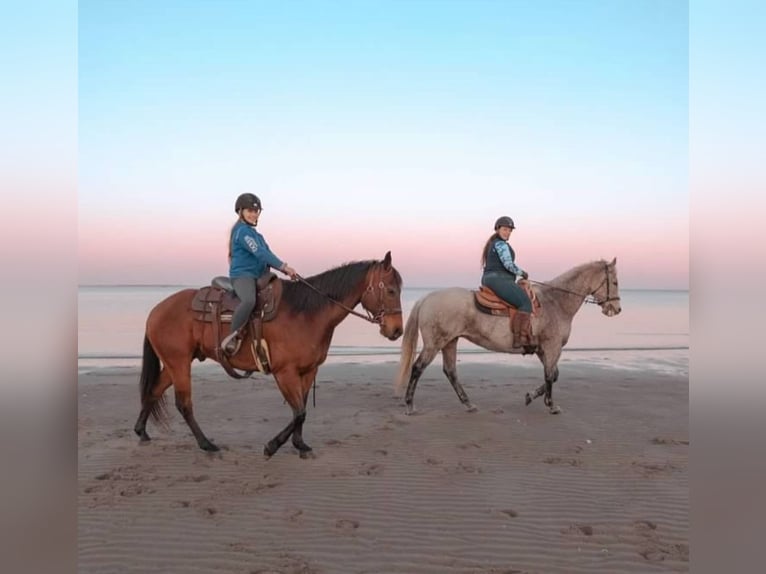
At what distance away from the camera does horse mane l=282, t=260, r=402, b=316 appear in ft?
18.5

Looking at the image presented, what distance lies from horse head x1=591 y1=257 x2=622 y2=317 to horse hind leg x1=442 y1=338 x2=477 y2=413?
7.90 feet

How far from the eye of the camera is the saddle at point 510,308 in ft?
24.7

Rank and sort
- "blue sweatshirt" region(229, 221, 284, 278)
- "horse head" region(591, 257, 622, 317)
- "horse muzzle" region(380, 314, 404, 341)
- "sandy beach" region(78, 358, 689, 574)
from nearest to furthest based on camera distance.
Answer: "sandy beach" region(78, 358, 689, 574) → "blue sweatshirt" region(229, 221, 284, 278) → "horse muzzle" region(380, 314, 404, 341) → "horse head" region(591, 257, 622, 317)

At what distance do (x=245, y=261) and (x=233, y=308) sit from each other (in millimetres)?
530

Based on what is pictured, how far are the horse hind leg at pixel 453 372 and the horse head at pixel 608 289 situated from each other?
2.41m

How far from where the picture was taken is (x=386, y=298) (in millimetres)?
5629

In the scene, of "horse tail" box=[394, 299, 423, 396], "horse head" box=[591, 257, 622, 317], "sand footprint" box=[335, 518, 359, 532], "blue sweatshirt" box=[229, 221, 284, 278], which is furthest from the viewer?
"horse head" box=[591, 257, 622, 317]

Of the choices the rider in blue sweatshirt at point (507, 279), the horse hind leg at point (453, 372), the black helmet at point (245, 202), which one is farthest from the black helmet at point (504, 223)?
the black helmet at point (245, 202)

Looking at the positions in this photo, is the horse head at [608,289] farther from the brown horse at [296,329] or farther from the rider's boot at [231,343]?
the rider's boot at [231,343]

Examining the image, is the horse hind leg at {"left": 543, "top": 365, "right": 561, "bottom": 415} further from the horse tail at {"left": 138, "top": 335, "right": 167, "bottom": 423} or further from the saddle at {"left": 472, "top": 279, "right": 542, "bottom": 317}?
the horse tail at {"left": 138, "top": 335, "right": 167, "bottom": 423}

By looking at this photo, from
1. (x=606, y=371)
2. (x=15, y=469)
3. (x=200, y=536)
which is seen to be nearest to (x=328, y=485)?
(x=200, y=536)

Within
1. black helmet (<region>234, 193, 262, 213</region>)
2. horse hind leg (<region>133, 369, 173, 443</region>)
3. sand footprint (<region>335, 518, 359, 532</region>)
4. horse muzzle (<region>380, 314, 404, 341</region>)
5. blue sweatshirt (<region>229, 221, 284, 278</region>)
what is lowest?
sand footprint (<region>335, 518, 359, 532</region>)

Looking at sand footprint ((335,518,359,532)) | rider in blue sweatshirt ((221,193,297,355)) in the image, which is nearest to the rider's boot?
rider in blue sweatshirt ((221,193,297,355))

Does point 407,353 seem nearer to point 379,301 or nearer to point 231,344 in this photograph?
point 379,301
